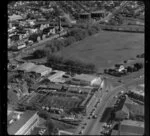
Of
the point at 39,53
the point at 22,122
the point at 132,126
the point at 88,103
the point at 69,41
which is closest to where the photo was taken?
the point at 132,126

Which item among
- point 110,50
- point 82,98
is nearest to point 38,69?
point 110,50

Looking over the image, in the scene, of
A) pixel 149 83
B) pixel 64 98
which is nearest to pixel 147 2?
pixel 149 83

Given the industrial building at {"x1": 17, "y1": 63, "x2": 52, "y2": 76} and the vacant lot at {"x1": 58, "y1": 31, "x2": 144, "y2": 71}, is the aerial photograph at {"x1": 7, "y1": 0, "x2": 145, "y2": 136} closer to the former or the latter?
the industrial building at {"x1": 17, "y1": 63, "x2": 52, "y2": 76}

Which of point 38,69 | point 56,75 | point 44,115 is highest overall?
point 56,75

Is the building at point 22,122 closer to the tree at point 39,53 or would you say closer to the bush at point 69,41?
the bush at point 69,41

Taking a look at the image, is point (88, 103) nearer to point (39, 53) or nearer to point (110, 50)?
point (110, 50)
